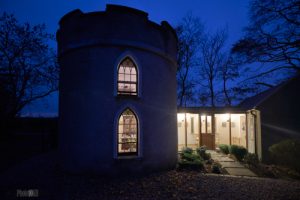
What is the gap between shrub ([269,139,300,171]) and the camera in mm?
10484

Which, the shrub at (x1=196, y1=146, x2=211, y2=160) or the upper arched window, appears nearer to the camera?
the upper arched window

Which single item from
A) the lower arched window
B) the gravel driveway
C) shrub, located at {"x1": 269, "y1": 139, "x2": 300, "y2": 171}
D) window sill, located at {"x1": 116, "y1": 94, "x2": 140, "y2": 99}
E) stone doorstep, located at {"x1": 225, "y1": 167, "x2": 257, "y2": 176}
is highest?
window sill, located at {"x1": 116, "y1": 94, "x2": 140, "y2": 99}

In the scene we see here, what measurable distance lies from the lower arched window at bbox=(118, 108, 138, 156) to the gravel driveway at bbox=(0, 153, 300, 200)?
4.36ft

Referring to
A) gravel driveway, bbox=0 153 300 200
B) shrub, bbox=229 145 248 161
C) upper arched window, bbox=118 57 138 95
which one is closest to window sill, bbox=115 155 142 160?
gravel driveway, bbox=0 153 300 200

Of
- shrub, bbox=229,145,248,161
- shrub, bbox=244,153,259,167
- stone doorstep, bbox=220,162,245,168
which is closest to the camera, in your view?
stone doorstep, bbox=220,162,245,168

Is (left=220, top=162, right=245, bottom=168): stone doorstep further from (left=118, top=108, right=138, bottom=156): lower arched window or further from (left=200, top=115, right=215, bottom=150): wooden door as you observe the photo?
→ (left=118, top=108, right=138, bottom=156): lower arched window

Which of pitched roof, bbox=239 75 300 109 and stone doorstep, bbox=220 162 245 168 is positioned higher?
pitched roof, bbox=239 75 300 109

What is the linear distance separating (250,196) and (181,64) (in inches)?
766

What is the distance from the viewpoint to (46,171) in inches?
364

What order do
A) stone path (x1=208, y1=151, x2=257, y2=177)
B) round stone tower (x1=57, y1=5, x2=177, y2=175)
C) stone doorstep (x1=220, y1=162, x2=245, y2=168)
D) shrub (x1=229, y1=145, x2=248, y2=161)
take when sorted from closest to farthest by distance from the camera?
round stone tower (x1=57, y1=5, x2=177, y2=175)
stone path (x1=208, y1=151, x2=257, y2=177)
stone doorstep (x1=220, y1=162, x2=245, y2=168)
shrub (x1=229, y1=145, x2=248, y2=161)

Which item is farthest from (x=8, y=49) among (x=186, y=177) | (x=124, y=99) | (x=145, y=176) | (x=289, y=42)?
(x=289, y=42)

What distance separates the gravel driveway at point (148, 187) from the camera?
21.0ft

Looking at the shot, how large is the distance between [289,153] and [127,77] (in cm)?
971

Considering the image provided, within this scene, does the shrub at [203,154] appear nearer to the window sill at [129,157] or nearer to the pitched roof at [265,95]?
the pitched roof at [265,95]
